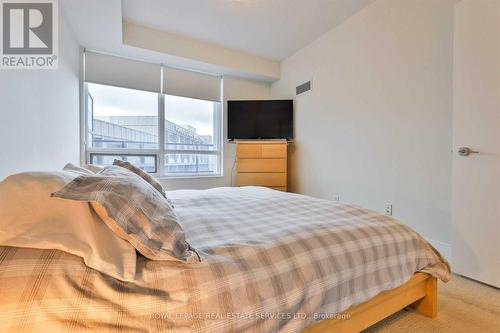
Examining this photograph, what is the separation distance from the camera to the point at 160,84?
150 inches

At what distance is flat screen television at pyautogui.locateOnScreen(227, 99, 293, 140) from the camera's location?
409 cm

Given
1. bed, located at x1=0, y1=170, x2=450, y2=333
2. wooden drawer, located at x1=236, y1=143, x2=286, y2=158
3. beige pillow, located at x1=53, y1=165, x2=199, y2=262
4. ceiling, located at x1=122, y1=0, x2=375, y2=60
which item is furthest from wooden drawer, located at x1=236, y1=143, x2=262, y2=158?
beige pillow, located at x1=53, y1=165, x2=199, y2=262

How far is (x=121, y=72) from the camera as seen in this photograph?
3514 mm

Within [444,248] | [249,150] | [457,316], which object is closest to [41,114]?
[249,150]

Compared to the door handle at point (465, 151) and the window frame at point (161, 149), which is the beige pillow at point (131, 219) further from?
the window frame at point (161, 149)

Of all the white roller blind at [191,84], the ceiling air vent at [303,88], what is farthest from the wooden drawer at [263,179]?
the white roller blind at [191,84]

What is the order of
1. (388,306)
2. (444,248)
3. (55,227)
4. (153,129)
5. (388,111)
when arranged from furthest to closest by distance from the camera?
(153,129)
(388,111)
(444,248)
(388,306)
(55,227)

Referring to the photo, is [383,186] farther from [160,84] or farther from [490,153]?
[160,84]

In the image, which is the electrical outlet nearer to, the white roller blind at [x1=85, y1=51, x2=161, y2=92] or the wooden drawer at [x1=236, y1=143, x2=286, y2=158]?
the wooden drawer at [x1=236, y1=143, x2=286, y2=158]

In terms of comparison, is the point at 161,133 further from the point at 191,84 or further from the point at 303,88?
the point at 303,88

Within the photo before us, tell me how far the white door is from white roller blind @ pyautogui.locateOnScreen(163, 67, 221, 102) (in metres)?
3.20

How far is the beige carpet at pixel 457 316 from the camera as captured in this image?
133 centimetres

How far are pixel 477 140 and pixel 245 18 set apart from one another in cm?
268

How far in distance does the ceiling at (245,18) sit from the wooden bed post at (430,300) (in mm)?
2820
